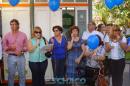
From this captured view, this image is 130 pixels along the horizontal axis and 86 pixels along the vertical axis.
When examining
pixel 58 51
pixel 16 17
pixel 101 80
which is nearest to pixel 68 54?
pixel 58 51

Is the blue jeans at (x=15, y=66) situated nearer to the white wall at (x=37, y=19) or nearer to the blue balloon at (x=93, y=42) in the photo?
the white wall at (x=37, y=19)

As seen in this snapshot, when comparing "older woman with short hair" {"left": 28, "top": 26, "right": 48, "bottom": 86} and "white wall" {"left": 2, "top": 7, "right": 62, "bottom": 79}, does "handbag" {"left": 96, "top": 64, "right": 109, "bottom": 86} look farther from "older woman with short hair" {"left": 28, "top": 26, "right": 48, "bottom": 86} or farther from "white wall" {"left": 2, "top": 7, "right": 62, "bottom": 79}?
"white wall" {"left": 2, "top": 7, "right": 62, "bottom": 79}

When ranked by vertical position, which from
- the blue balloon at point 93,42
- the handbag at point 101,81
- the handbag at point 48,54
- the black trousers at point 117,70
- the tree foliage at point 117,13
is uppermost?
the tree foliage at point 117,13

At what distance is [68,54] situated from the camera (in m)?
8.95

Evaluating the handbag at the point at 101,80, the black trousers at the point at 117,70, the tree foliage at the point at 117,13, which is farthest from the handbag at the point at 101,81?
the tree foliage at the point at 117,13

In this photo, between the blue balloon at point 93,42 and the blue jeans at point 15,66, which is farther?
the blue jeans at point 15,66

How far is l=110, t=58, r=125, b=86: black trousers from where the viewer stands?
876 cm

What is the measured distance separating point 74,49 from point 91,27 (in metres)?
1.07

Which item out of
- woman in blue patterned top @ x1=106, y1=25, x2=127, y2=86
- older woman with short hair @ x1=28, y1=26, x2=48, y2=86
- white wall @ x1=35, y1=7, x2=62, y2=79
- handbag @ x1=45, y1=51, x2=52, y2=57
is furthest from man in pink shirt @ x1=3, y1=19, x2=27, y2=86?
woman in blue patterned top @ x1=106, y1=25, x2=127, y2=86

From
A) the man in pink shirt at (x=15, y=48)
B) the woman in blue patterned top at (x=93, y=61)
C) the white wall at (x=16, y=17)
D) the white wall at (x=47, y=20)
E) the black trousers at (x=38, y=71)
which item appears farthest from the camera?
the white wall at (x=47, y=20)

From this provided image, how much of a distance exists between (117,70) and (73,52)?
1096 millimetres

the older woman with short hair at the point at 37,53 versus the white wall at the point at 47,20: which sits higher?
the white wall at the point at 47,20

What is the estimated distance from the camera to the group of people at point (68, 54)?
8.76m

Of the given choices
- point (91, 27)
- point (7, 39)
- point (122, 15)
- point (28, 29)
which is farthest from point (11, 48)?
point (122, 15)
